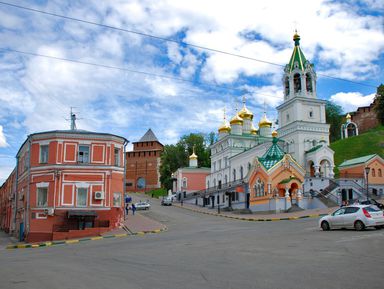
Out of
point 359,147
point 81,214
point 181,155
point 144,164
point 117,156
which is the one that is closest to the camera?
point 81,214

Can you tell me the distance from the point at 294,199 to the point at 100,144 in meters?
18.5

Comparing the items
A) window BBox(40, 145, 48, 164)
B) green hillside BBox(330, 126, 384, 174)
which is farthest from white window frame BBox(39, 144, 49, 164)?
green hillside BBox(330, 126, 384, 174)

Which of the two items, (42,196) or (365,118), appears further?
(365,118)

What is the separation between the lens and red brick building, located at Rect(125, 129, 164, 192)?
10925 cm

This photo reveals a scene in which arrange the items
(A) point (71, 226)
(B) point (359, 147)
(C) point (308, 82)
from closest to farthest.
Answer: (A) point (71, 226) < (C) point (308, 82) < (B) point (359, 147)

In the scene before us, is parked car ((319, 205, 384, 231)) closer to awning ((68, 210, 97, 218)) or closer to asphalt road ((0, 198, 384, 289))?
asphalt road ((0, 198, 384, 289))

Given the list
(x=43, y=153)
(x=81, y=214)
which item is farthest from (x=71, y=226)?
(x=43, y=153)

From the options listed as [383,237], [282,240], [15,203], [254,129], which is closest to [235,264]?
[282,240]

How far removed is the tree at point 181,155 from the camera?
84688 mm

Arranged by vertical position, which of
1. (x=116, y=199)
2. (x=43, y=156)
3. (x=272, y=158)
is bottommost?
(x=116, y=199)

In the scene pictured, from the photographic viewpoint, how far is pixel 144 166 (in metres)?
110

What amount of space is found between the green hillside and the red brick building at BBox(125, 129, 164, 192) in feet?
160

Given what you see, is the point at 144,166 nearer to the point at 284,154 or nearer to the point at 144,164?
the point at 144,164

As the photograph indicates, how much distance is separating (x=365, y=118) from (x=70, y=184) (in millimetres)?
94207
